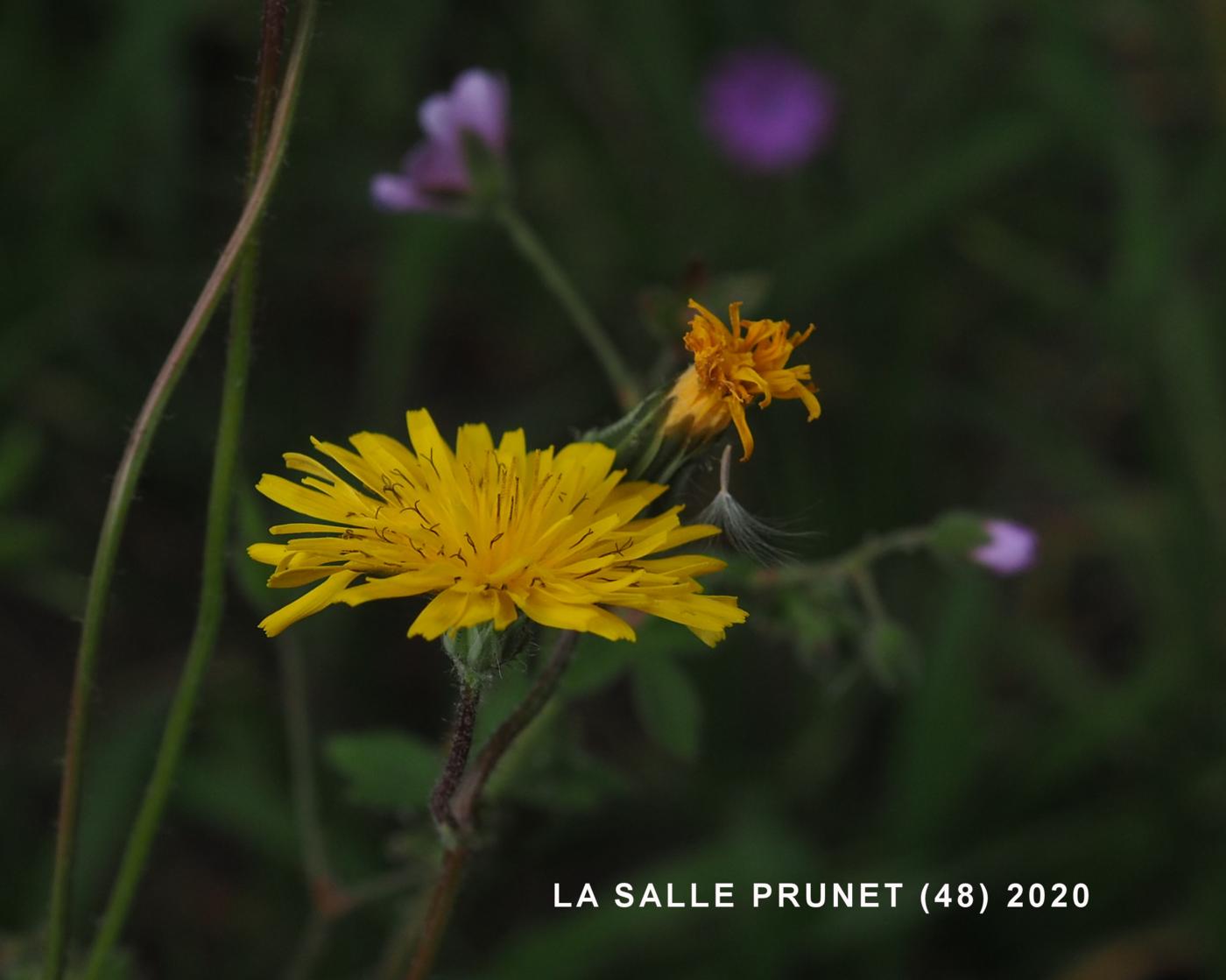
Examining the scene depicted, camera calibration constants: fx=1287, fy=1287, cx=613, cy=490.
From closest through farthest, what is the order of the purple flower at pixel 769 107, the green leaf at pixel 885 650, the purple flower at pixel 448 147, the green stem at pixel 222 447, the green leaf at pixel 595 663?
the green stem at pixel 222 447 → the green leaf at pixel 595 663 → the green leaf at pixel 885 650 → the purple flower at pixel 448 147 → the purple flower at pixel 769 107

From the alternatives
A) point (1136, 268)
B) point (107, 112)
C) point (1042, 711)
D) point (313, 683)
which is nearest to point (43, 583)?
point (313, 683)

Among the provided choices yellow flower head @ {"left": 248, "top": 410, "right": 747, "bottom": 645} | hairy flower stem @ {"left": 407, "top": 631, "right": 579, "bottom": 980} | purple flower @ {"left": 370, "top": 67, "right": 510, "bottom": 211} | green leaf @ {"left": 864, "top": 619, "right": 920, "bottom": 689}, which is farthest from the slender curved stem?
purple flower @ {"left": 370, "top": 67, "right": 510, "bottom": 211}

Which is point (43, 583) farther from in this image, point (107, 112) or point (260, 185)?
point (260, 185)

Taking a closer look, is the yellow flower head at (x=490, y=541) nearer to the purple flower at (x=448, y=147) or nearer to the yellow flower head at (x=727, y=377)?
the yellow flower head at (x=727, y=377)

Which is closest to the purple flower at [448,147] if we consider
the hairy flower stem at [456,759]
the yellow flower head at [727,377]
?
the yellow flower head at [727,377]

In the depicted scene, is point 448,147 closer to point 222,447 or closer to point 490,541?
point 222,447

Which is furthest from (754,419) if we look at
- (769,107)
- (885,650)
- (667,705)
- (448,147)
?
(667,705)
